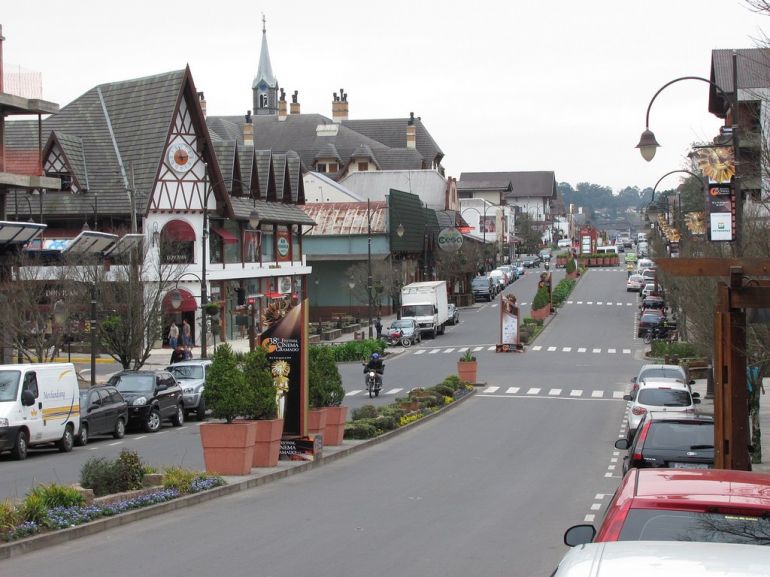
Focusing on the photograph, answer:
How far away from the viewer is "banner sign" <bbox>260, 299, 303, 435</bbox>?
21688 mm

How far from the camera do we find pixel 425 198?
10775 centimetres

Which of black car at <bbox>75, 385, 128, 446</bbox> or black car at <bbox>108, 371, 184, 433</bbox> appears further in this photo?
black car at <bbox>108, 371, 184, 433</bbox>

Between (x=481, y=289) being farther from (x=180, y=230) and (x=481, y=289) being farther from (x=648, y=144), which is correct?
(x=648, y=144)

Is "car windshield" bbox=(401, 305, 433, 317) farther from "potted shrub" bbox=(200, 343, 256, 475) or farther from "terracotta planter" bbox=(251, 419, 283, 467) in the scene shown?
"potted shrub" bbox=(200, 343, 256, 475)

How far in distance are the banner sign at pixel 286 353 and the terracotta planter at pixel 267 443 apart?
661 millimetres

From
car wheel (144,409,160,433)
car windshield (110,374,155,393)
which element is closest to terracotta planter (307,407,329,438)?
car wheel (144,409,160,433)

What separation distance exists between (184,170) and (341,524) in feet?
150

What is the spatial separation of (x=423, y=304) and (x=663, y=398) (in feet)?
136

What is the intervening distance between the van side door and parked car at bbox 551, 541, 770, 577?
21107mm

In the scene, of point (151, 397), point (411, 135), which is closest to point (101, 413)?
point (151, 397)

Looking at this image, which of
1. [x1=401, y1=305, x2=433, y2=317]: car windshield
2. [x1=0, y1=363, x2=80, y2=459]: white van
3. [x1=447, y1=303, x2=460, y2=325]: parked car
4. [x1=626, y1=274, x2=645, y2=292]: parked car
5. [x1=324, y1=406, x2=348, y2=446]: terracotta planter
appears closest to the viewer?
[x1=0, y1=363, x2=80, y2=459]: white van

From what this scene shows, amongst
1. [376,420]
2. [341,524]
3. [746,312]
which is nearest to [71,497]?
[341,524]

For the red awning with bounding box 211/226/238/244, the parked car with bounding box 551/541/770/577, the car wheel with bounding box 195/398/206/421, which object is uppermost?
the red awning with bounding box 211/226/238/244

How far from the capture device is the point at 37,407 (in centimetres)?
2497
